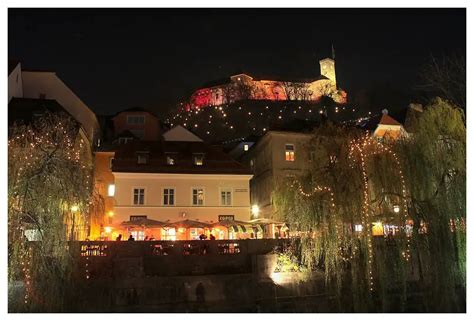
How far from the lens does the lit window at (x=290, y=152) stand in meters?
39.8

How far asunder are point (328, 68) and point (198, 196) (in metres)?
107

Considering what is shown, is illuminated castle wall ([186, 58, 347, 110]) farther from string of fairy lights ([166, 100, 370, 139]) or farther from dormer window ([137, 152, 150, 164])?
dormer window ([137, 152, 150, 164])

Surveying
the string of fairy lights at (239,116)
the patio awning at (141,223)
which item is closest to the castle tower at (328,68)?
the string of fairy lights at (239,116)

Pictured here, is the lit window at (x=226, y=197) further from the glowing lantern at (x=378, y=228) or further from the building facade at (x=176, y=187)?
the glowing lantern at (x=378, y=228)

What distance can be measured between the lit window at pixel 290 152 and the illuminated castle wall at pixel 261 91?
70.1 metres

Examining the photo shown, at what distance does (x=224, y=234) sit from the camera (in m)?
35.0

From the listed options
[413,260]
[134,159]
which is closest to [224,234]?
[134,159]

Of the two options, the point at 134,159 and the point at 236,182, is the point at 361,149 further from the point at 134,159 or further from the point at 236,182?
the point at 134,159

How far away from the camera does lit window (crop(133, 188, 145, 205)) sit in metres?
34.8

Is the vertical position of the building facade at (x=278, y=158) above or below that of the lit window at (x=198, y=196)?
above

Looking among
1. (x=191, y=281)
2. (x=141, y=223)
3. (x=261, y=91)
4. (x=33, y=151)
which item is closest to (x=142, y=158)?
(x=141, y=223)

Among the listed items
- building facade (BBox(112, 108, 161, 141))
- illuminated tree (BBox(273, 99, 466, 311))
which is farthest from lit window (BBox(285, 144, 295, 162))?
building facade (BBox(112, 108, 161, 141))

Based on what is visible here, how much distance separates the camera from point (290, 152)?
39.9 meters

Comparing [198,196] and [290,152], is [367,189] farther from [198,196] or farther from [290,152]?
[290,152]
